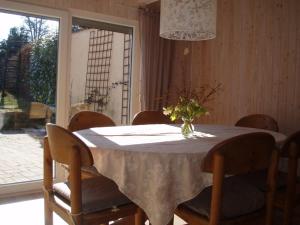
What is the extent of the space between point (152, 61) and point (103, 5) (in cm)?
95

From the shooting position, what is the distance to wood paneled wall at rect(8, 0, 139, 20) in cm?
373

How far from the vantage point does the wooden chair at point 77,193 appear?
5.43 ft

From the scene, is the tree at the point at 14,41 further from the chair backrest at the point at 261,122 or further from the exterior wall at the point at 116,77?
the chair backrest at the point at 261,122

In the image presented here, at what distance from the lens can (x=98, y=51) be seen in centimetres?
457

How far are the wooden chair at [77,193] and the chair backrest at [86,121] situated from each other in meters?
0.84

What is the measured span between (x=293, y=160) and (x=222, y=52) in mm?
2318

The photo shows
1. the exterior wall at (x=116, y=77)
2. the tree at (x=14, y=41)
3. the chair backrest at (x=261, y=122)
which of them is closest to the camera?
the chair backrest at (x=261, y=122)

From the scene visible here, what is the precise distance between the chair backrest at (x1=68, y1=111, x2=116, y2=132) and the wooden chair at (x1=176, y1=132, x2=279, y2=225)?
4.43 feet

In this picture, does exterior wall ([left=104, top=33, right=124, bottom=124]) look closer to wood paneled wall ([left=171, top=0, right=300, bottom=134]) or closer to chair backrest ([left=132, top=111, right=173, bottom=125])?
wood paneled wall ([left=171, top=0, right=300, bottom=134])

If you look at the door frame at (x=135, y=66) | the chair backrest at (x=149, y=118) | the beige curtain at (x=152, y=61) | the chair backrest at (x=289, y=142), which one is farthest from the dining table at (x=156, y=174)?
the door frame at (x=135, y=66)

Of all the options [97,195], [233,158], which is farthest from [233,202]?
[97,195]

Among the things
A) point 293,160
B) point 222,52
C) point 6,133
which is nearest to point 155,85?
point 222,52

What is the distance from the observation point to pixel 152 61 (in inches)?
176

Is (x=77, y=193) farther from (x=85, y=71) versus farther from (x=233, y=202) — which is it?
(x=85, y=71)
